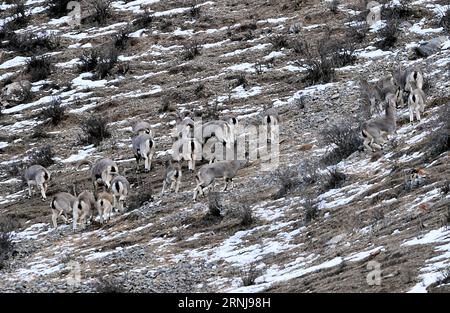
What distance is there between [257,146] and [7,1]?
18.5m

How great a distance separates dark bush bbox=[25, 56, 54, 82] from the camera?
3050cm

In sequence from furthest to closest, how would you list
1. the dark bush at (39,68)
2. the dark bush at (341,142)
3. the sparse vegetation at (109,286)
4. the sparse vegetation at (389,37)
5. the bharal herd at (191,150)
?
the dark bush at (39,68)
the sparse vegetation at (389,37)
the dark bush at (341,142)
the bharal herd at (191,150)
the sparse vegetation at (109,286)

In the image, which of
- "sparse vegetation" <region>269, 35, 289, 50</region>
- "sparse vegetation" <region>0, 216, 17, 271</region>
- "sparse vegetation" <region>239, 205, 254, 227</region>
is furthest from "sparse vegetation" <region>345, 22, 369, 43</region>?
"sparse vegetation" <region>0, 216, 17, 271</region>

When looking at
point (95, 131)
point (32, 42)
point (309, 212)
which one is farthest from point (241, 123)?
point (32, 42)

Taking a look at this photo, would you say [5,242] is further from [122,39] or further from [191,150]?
[122,39]

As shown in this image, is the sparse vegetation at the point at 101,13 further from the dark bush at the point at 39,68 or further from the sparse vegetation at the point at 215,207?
the sparse vegetation at the point at 215,207

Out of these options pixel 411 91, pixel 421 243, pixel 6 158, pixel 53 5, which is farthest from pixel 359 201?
pixel 53 5

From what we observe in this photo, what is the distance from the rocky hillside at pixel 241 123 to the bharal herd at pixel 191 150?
34 cm

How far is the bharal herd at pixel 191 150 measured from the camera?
18.8 m

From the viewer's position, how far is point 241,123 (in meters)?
24.1

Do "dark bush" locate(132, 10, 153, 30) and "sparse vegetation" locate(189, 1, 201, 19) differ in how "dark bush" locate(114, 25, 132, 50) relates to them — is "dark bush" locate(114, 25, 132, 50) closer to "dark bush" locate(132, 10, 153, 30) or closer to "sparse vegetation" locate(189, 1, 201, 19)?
"dark bush" locate(132, 10, 153, 30)

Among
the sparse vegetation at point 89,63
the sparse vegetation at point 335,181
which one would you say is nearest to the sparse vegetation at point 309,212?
the sparse vegetation at point 335,181

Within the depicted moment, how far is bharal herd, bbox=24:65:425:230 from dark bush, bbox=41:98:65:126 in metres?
3.88

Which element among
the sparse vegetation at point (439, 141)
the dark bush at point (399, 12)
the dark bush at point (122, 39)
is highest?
the sparse vegetation at point (439, 141)
